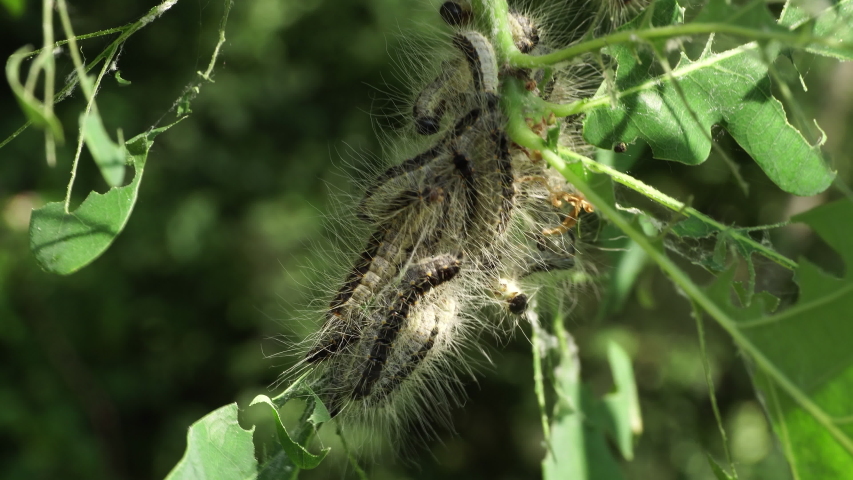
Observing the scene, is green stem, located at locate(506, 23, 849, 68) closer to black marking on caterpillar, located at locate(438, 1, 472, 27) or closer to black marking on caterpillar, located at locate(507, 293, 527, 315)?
black marking on caterpillar, located at locate(438, 1, 472, 27)

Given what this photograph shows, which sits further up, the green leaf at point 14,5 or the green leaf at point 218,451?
the green leaf at point 14,5

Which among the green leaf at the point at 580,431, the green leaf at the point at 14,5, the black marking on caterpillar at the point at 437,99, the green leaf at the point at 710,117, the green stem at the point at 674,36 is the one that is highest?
the green leaf at the point at 14,5

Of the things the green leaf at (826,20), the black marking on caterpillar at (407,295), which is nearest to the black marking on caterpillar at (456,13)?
the black marking on caterpillar at (407,295)

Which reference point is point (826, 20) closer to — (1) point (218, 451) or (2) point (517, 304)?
(2) point (517, 304)

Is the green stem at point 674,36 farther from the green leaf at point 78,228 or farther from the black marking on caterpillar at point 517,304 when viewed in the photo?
the green leaf at point 78,228

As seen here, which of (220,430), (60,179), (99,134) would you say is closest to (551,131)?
(99,134)

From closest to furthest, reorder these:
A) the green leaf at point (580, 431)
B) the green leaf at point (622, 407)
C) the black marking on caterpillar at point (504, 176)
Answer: the black marking on caterpillar at point (504, 176), the green leaf at point (580, 431), the green leaf at point (622, 407)

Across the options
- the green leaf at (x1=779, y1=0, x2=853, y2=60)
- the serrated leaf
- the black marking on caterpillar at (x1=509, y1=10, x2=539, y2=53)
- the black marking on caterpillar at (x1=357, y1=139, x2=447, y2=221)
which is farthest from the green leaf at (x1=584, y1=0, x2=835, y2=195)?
the serrated leaf
